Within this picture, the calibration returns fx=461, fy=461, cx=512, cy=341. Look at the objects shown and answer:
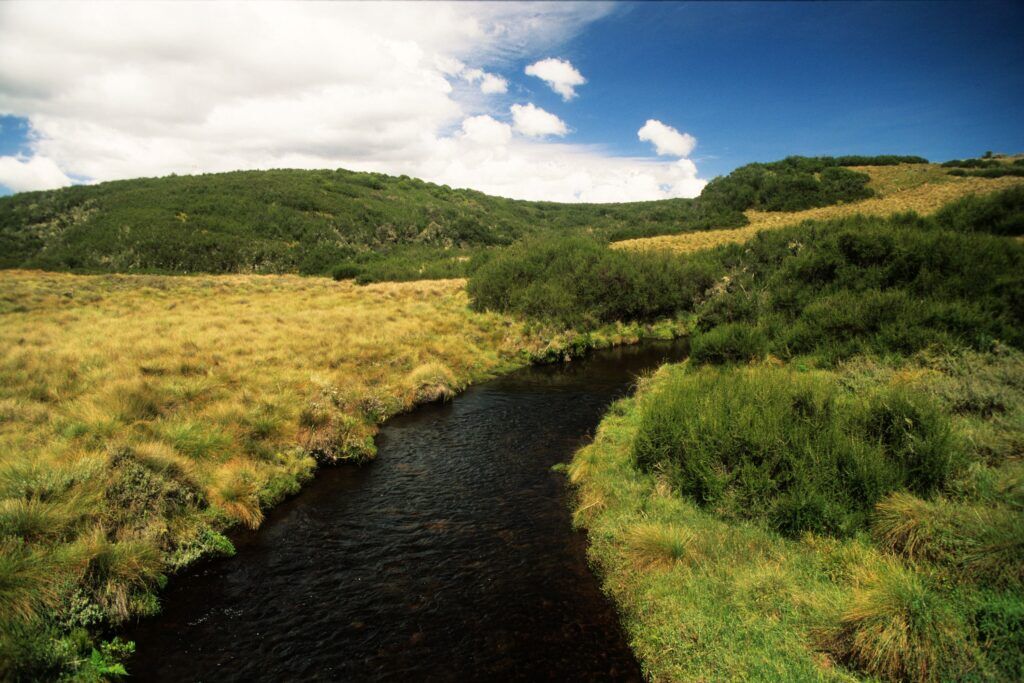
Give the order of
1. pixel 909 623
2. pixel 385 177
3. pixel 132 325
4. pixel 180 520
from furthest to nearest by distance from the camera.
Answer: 1. pixel 385 177
2. pixel 132 325
3. pixel 180 520
4. pixel 909 623

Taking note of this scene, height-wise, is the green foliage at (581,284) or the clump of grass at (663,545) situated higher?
the green foliage at (581,284)

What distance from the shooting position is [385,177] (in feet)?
461

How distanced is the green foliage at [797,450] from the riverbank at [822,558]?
0.06m

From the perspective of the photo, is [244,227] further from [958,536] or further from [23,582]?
[958,536]

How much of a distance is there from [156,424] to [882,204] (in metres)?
80.4

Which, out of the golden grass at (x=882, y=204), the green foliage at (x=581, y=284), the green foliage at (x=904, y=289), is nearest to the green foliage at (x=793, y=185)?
the golden grass at (x=882, y=204)

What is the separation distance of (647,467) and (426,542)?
5.21 meters

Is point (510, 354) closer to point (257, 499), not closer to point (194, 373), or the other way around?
point (194, 373)

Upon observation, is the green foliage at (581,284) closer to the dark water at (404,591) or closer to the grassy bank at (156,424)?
the grassy bank at (156,424)

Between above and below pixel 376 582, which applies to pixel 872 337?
above

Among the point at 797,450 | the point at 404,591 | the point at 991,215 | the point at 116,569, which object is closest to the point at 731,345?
the point at 797,450

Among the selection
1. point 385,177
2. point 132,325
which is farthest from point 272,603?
point 385,177

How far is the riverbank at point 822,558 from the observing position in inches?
205

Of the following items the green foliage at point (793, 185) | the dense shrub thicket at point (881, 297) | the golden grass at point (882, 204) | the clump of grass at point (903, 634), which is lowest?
the clump of grass at point (903, 634)
